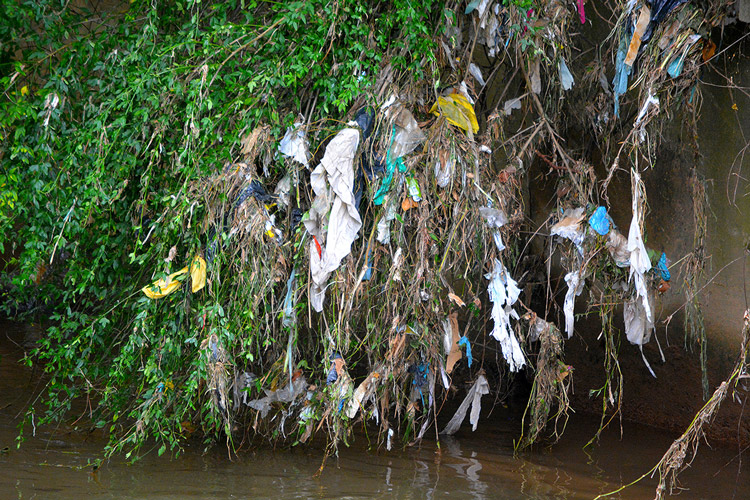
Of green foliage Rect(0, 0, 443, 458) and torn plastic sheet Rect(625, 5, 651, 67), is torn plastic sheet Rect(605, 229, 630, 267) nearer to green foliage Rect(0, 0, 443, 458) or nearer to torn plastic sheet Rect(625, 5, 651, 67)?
torn plastic sheet Rect(625, 5, 651, 67)

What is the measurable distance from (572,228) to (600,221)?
150 millimetres

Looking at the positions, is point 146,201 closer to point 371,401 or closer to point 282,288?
point 282,288

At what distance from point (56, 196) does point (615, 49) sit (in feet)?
9.99

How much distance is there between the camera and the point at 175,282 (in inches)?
137

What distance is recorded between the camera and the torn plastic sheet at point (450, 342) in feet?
12.7

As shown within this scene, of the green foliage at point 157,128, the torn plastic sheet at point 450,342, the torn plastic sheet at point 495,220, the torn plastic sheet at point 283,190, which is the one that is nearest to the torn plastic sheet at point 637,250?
the torn plastic sheet at point 495,220

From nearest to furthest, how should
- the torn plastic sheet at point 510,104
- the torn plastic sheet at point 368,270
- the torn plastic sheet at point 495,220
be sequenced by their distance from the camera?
the torn plastic sheet at point 368,270
the torn plastic sheet at point 495,220
the torn plastic sheet at point 510,104

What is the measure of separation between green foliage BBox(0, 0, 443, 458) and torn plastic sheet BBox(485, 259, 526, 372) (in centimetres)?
108

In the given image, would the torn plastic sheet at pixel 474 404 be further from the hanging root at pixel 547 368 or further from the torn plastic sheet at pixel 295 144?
the torn plastic sheet at pixel 295 144

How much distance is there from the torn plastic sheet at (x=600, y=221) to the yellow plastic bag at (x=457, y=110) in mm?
780

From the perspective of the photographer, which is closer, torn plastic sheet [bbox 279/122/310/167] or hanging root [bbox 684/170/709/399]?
torn plastic sheet [bbox 279/122/310/167]

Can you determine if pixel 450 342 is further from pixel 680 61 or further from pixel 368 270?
pixel 680 61

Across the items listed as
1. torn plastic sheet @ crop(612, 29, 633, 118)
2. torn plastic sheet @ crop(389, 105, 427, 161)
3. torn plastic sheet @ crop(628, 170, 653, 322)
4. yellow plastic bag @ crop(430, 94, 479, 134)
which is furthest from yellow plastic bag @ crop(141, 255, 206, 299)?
torn plastic sheet @ crop(612, 29, 633, 118)

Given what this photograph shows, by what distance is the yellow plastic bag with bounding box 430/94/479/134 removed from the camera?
12.1ft
